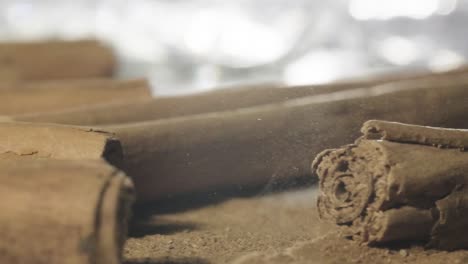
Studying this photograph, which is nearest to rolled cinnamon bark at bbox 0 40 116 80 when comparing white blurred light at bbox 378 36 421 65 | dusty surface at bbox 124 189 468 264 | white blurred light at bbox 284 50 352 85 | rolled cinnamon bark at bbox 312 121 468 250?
white blurred light at bbox 284 50 352 85

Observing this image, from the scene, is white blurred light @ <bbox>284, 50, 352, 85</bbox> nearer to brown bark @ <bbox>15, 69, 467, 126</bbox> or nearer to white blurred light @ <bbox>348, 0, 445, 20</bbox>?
white blurred light @ <bbox>348, 0, 445, 20</bbox>

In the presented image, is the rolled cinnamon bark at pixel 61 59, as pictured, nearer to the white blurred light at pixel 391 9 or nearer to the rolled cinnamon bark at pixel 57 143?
the white blurred light at pixel 391 9

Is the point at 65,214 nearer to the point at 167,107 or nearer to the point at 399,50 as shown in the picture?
the point at 167,107

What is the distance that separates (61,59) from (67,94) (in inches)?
52.8

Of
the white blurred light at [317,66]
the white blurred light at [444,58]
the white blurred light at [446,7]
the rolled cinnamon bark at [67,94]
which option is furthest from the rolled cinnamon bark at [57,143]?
the white blurred light at [444,58]

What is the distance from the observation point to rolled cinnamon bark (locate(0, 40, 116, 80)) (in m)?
4.27

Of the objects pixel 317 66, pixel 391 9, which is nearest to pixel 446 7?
pixel 391 9

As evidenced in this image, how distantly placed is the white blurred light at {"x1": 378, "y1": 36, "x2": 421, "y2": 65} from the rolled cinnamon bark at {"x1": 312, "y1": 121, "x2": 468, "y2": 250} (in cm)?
287

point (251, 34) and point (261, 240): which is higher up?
point (251, 34)

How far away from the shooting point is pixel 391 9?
4203 mm

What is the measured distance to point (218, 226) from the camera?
193 centimetres

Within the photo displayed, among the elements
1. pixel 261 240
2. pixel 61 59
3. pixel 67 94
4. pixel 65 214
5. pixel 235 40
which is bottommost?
pixel 261 240

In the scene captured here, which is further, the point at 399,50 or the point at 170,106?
the point at 399,50

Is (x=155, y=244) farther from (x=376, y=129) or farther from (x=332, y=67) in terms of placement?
(x=332, y=67)
